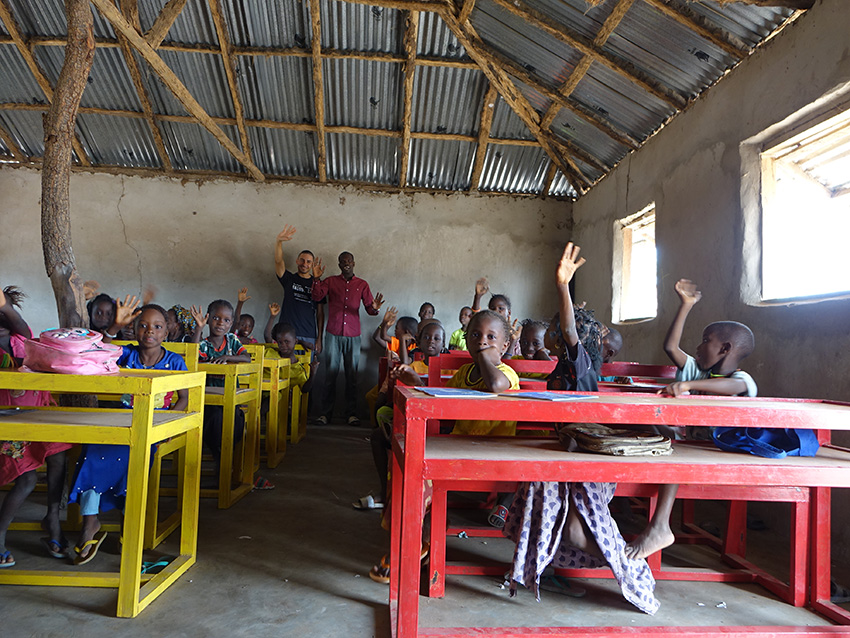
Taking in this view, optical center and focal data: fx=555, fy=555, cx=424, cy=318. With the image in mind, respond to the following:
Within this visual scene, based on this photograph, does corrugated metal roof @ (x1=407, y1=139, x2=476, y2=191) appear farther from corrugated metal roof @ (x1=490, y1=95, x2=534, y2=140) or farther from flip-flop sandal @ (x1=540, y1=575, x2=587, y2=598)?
flip-flop sandal @ (x1=540, y1=575, x2=587, y2=598)

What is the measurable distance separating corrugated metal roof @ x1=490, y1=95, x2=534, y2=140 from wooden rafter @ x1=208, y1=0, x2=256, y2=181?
3369 millimetres

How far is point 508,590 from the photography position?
244 cm

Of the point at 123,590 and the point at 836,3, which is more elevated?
the point at 836,3

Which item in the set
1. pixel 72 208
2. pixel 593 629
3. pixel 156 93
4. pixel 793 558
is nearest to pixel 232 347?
pixel 593 629

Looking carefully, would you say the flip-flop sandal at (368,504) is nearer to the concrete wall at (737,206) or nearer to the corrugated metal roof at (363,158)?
the concrete wall at (737,206)

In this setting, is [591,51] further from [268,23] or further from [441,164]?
[268,23]

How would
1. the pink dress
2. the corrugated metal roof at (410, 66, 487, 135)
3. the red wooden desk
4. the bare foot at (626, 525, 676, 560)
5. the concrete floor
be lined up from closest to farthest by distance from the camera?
the red wooden desk
the concrete floor
the bare foot at (626, 525, 676, 560)
the pink dress
the corrugated metal roof at (410, 66, 487, 135)

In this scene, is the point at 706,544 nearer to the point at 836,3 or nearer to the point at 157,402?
the point at 157,402

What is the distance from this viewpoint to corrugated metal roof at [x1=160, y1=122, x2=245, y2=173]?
26.0 feet

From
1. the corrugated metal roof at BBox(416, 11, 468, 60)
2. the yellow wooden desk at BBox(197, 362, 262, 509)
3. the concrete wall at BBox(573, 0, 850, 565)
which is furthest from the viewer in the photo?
the corrugated metal roof at BBox(416, 11, 468, 60)

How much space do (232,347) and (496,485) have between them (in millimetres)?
3042

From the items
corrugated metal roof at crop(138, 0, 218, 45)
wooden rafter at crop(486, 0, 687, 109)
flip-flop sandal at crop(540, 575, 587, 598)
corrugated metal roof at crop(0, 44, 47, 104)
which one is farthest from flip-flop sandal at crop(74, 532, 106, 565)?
corrugated metal roof at crop(0, 44, 47, 104)

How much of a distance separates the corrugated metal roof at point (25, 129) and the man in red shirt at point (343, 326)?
14.6ft

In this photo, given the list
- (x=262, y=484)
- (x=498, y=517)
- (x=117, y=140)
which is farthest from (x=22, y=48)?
(x=498, y=517)
